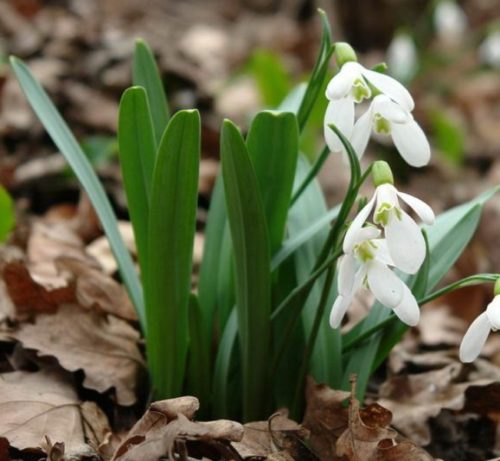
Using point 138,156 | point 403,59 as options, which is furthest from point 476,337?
point 403,59

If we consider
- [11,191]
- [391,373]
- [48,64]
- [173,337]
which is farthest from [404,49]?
[173,337]

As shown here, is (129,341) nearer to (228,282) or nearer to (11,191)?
(228,282)

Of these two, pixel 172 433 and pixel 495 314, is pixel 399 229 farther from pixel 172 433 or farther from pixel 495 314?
pixel 172 433

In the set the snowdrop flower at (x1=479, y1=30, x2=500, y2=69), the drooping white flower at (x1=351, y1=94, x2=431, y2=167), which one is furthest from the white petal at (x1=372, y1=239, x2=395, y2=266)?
the snowdrop flower at (x1=479, y1=30, x2=500, y2=69)

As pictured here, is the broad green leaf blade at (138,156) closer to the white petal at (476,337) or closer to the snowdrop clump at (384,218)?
the snowdrop clump at (384,218)

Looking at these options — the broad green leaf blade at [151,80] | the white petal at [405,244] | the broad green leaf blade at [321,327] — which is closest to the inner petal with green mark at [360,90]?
Result: the white petal at [405,244]
